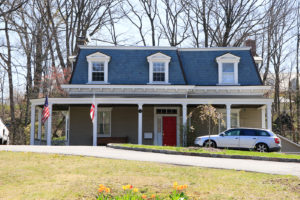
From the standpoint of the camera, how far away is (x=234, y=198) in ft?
23.6

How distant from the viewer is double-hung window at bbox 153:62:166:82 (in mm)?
25656

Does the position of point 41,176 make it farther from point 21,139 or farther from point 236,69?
point 21,139

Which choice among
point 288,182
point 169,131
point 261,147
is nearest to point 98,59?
point 169,131

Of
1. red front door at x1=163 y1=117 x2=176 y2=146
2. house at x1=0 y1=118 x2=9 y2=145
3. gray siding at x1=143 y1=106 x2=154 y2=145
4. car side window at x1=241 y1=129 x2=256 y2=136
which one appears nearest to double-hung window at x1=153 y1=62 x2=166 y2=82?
gray siding at x1=143 y1=106 x2=154 y2=145

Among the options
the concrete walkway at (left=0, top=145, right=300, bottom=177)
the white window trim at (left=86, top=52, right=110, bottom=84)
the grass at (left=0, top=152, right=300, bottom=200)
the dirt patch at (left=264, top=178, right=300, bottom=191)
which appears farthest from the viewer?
the white window trim at (left=86, top=52, right=110, bottom=84)

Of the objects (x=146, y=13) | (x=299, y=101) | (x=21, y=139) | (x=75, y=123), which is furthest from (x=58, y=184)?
(x=146, y=13)

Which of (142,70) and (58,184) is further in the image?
(142,70)

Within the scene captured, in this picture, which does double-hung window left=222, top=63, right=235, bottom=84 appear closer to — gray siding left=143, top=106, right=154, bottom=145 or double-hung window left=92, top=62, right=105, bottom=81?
gray siding left=143, top=106, right=154, bottom=145

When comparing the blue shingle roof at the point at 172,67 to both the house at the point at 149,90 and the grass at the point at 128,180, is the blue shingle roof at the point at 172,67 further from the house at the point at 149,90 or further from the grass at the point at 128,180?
the grass at the point at 128,180

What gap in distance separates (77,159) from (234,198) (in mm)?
6704

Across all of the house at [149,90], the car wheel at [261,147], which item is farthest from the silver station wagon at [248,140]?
the house at [149,90]

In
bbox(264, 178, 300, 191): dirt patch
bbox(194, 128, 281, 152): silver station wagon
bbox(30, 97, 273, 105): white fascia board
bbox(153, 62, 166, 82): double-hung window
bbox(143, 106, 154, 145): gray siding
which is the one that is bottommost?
bbox(264, 178, 300, 191): dirt patch

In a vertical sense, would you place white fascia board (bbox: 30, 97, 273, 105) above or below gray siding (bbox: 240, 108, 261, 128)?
above

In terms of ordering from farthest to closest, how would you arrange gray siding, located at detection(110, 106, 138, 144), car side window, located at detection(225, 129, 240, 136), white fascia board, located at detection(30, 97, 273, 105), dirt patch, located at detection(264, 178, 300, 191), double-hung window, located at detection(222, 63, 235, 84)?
double-hung window, located at detection(222, 63, 235, 84) → gray siding, located at detection(110, 106, 138, 144) → white fascia board, located at detection(30, 97, 273, 105) → car side window, located at detection(225, 129, 240, 136) → dirt patch, located at detection(264, 178, 300, 191)
